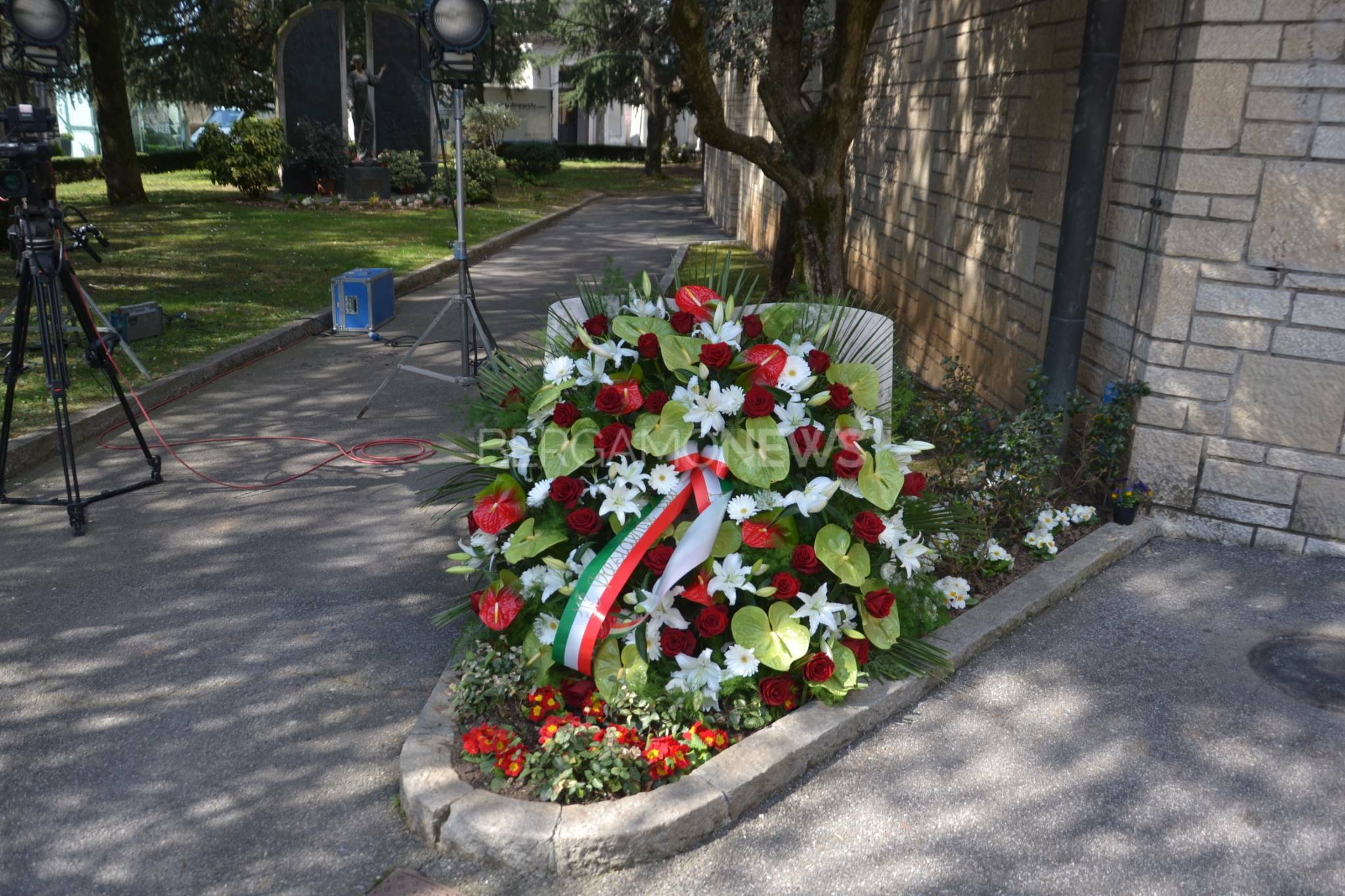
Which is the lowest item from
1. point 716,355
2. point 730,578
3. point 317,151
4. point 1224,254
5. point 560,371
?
point 730,578

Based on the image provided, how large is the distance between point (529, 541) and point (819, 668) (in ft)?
3.61

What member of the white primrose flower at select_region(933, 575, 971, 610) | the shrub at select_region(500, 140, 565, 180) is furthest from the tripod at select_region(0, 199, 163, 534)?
the shrub at select_region(500, 140, 565, 180)

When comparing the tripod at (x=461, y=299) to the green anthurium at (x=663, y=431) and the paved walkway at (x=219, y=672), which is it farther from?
the green anthurium at (x=663, y=431)

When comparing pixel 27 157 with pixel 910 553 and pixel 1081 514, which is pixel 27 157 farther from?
pixel 1081 514

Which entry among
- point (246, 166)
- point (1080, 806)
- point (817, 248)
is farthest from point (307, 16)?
point (1080, 806)

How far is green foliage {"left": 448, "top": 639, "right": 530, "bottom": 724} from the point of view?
12.4 feet

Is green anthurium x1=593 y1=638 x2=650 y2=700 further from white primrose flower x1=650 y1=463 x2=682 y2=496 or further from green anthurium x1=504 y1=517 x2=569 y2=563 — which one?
white primrose flower x1=650 y1=463 x2=682 y2=496

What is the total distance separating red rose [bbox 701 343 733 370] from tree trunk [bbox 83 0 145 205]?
18889 millimetres

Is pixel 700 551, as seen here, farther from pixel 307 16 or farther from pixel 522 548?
pixel 307 16

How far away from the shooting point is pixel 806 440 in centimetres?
392

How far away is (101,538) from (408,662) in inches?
88.2

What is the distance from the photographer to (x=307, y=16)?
23562 mm

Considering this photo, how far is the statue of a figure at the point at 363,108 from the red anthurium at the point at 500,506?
22191 millimetres

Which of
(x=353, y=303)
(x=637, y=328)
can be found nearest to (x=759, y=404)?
(x=637, y=328)
